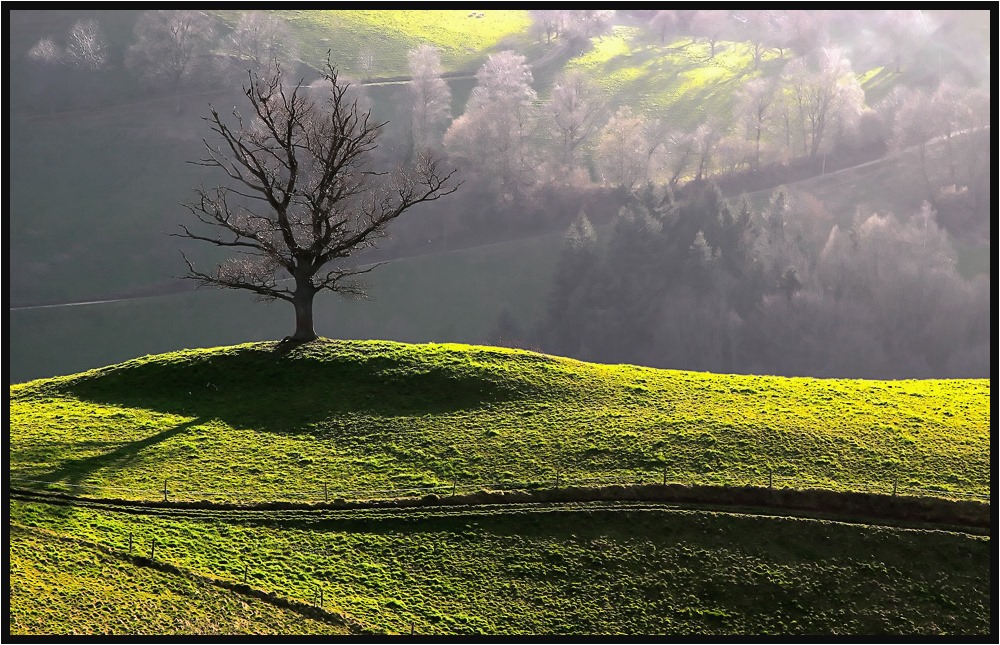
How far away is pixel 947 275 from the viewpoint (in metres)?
96.2

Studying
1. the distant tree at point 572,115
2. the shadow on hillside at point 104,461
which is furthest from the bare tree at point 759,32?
the shadow on hillside at point 104,461

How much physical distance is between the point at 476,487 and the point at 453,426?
486cm

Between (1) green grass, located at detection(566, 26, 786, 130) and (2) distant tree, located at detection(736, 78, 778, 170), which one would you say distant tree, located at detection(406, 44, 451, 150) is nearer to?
(1) green grass, located at detection(566, 26, 786, 130)

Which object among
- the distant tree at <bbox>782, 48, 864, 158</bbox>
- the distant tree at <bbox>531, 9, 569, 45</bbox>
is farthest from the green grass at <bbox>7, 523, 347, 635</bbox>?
the distant tree at <bbox>531, 9, 569, 45</bbox>

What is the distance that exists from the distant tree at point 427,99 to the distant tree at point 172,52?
2656cm

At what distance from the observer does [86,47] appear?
406 ft

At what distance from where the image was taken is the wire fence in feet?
88.3

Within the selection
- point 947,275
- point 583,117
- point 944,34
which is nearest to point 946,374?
point 947,275

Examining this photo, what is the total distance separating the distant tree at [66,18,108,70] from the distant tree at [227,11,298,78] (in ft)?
54.3

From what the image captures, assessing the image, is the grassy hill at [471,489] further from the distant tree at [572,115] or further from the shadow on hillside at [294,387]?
the distant tree at [572,115]

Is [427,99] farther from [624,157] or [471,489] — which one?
[471,489]

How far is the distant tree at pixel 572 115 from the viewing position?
122 meters

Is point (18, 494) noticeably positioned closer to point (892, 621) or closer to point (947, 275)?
point (892, 621)

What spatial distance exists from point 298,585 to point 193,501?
5761mm
